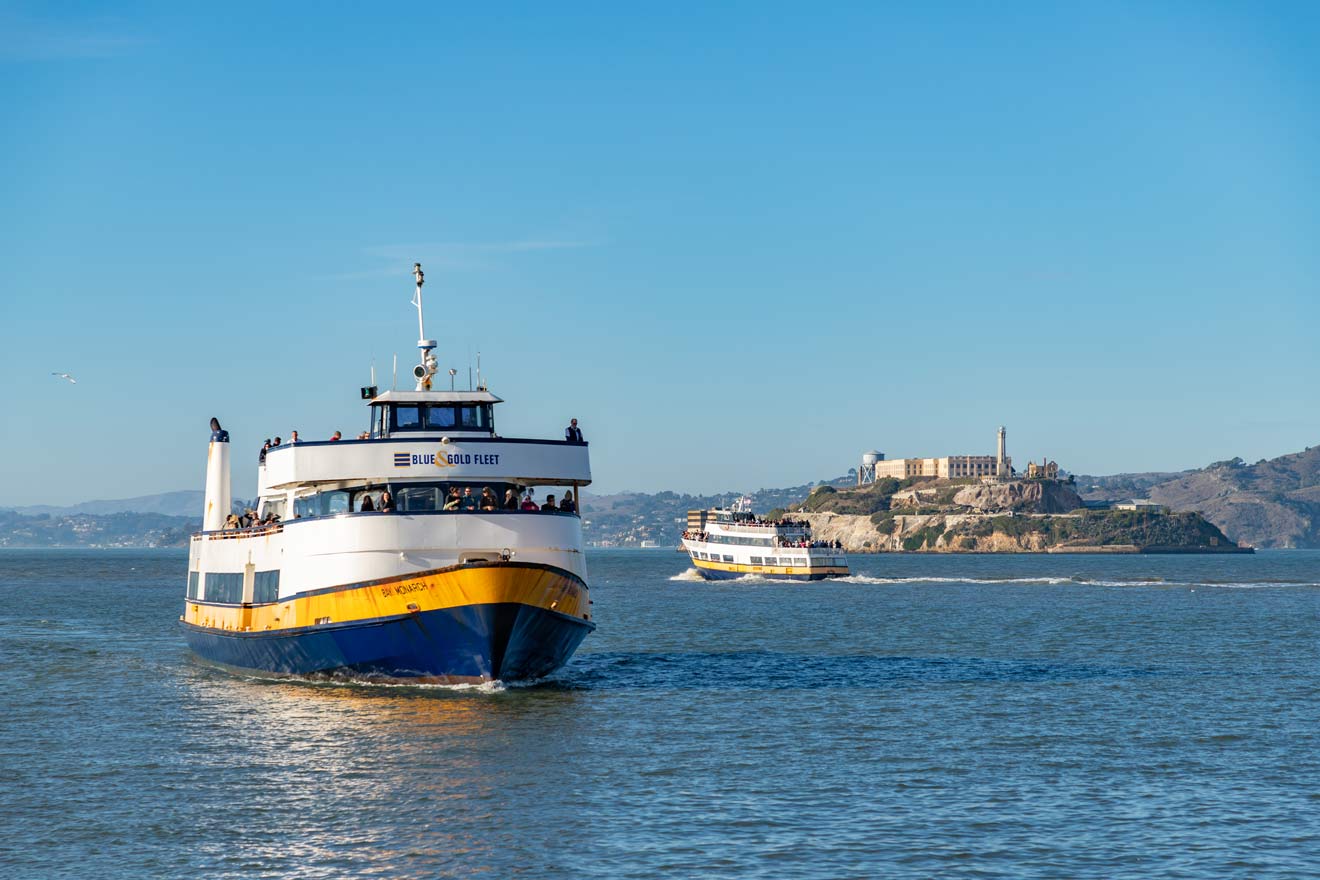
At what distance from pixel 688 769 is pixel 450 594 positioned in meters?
10.7

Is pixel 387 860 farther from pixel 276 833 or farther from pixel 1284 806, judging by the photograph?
pixel 1284 806

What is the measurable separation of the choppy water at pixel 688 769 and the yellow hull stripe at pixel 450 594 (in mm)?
2318

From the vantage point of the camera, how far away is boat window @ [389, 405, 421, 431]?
42844mm

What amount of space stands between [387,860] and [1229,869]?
40.5ft

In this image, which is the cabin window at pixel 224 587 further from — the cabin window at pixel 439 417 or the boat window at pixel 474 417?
the boat window at pixel 474 417

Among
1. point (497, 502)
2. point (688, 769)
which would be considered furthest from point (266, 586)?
point (688, 769)

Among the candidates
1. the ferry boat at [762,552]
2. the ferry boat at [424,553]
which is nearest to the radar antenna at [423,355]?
the ferry boat at [424,553]

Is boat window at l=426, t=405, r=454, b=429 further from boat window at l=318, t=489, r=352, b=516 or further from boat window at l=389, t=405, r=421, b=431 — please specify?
boat window at l=318, t=489, r=352, b=516

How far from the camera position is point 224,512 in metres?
54.5

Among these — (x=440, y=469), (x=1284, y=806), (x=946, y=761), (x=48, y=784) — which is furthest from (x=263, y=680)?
(x=1284, y=806)

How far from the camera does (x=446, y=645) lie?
128 feet

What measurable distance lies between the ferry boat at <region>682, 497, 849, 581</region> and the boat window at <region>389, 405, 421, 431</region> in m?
97.3

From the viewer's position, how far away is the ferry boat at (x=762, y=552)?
13875 cm

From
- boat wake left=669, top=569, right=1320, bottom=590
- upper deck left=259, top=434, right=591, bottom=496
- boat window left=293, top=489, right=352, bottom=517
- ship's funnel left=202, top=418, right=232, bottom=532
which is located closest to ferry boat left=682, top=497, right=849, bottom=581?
boat wake left=669, top=569, right=1320, bottom=590
